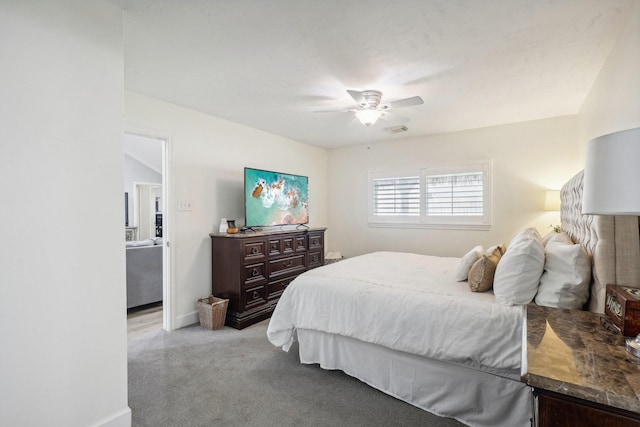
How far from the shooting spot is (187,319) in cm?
358

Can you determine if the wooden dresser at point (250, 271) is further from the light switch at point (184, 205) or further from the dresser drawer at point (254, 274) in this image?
the light switch at point (184, 205)

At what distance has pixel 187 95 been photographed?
3.15 m

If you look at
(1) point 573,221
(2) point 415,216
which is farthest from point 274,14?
(2) point 415,216

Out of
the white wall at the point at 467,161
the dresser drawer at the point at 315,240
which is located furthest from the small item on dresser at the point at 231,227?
the white wall at the point at 467,161

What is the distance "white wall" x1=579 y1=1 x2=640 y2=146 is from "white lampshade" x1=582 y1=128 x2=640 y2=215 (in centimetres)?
116

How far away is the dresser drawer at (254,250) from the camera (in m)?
3.58

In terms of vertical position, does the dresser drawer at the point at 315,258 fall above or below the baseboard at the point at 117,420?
above

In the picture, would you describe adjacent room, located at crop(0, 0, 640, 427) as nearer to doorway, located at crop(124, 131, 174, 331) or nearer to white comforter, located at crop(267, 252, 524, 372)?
white comforter, located at crop(267, 252, 524, 372)

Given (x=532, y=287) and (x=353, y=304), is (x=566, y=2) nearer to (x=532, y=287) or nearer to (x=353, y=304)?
(x=532, y=287)

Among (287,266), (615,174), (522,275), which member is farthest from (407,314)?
(287,266)

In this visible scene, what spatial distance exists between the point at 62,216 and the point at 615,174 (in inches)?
91.7

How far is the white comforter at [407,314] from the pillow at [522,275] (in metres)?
0.08

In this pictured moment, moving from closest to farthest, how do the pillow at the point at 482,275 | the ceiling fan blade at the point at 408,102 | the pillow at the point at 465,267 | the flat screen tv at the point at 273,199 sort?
the pillow at the point at 482,275, the pillow at the point at 465,267, the ceiling fan blade at the point at 408,102, the flat screen tv at the point at 273,199

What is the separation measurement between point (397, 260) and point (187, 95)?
9.18 feet
